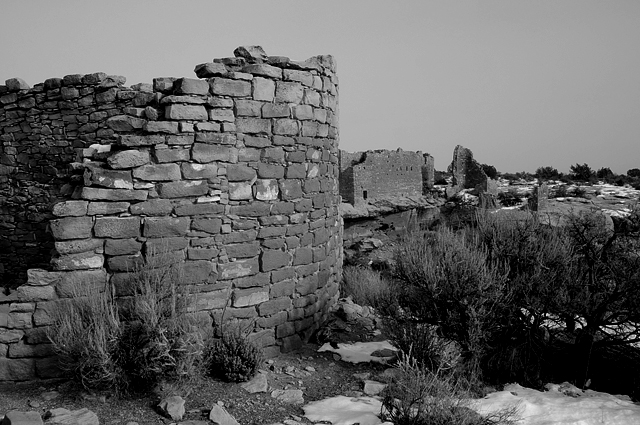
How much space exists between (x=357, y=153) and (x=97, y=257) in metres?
17.8

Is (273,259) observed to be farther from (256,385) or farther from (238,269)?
(256,385)

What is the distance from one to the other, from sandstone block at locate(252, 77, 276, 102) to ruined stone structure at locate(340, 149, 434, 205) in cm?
1546

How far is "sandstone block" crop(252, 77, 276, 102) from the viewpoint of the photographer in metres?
5.30

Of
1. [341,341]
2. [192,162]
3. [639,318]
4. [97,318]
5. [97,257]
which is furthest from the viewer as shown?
[341,341]

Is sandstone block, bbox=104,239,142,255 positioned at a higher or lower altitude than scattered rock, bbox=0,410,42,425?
higher

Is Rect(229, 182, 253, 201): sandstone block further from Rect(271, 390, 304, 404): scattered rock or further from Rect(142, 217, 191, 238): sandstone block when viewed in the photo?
Rect(271, 390, 304, 404): scattered rock

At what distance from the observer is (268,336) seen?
5520mm

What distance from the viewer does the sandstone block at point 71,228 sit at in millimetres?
4461

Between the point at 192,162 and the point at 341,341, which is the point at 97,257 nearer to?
the point at 192,162

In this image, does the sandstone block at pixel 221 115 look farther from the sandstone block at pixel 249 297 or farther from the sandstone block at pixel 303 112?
the sandstone block at pixel 249 297

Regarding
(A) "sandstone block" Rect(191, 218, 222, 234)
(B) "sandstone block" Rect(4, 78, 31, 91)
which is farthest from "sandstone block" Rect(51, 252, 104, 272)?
(B) "sandstone block" Rect(4, 78, 31, 91)

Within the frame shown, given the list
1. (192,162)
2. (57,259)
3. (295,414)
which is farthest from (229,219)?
(295,414)

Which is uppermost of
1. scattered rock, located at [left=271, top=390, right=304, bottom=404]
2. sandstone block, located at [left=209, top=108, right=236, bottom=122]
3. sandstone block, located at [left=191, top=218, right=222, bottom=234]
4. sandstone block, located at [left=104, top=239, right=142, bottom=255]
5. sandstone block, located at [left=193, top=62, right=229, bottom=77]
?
sandstone block, located at [left=193, top=62, right=229, bottom=77]

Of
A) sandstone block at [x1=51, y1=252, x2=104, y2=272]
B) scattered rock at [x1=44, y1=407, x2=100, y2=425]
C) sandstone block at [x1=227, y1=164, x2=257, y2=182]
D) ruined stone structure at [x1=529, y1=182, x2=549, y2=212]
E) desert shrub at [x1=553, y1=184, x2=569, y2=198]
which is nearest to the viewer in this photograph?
scattered rock at [x1=44, y1=407, x2=100, y2=425]
